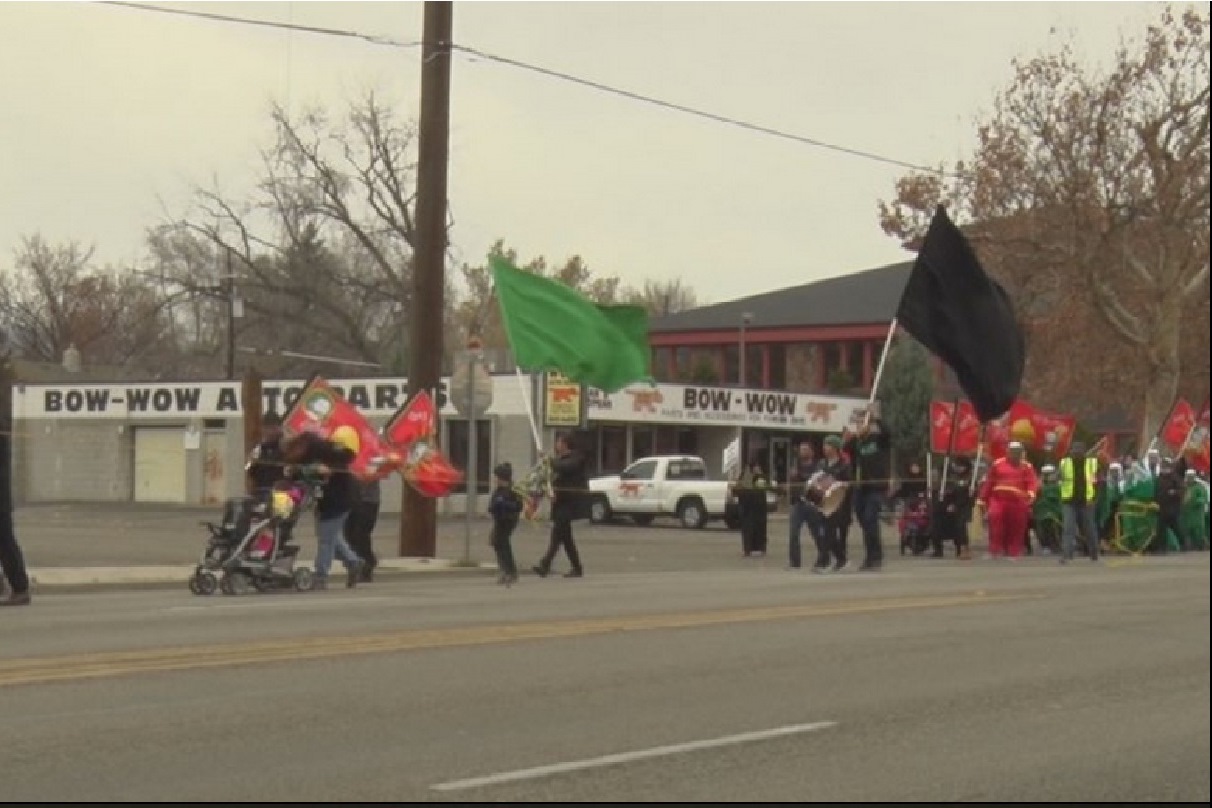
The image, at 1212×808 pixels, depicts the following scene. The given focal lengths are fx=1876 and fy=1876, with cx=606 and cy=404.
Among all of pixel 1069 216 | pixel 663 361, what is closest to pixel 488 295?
pixel 663 361

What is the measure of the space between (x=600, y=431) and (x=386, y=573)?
29634mm

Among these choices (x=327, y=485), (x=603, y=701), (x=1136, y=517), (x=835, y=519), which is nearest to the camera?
(x=603, y=701)

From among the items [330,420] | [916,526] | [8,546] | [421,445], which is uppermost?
[330,420]

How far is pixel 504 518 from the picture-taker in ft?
69.8

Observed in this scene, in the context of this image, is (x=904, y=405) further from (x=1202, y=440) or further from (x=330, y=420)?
(x=1202, y=440)

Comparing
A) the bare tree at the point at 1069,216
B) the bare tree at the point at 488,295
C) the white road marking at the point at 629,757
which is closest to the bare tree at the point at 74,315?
the bare tree at the point at 488,295

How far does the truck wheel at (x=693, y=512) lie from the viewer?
140 feet

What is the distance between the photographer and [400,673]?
37.3 ft

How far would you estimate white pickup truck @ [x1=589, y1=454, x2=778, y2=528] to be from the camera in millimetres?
42500

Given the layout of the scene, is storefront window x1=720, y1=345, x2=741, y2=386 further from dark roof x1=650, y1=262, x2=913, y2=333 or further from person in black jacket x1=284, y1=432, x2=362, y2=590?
person in black jacket x1=284, y1=432, x2=362, y2=590

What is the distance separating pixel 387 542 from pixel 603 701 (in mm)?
21916

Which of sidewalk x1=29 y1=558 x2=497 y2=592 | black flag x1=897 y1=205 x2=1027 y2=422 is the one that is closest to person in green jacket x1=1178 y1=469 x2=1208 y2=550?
black flag x1=897 y1=205 x2=1027 y2=422

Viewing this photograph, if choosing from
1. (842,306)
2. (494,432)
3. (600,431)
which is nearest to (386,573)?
(494,432)

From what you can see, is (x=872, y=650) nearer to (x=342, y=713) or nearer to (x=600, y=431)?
(x=342, y=713)
